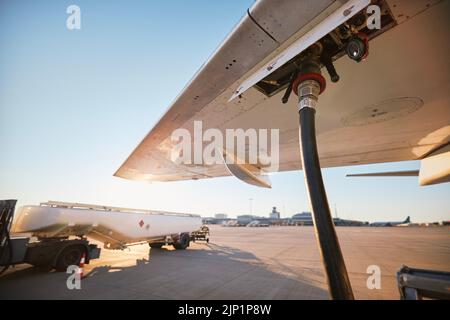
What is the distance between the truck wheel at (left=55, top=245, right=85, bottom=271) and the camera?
22.8ft

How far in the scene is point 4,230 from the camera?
19.6 feet

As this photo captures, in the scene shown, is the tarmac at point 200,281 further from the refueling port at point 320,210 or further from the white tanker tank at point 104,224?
the refueling port at point 320,210

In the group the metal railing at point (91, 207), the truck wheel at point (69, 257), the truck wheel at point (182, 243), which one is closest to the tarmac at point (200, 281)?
the truck wheel at point (69, 257)

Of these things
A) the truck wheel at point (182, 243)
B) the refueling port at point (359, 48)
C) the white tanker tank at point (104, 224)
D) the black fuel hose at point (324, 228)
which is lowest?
the truck wheel at point (182, 243)

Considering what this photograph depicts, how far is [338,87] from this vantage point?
3.24 metres

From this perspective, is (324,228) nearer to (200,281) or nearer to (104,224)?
(200,281)

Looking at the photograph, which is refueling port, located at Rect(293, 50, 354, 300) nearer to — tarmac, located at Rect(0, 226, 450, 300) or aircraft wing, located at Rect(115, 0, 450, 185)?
aircraft wing, located at Rect(115, 0, 450, 185)

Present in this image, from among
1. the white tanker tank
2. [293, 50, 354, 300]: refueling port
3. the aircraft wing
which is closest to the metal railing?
the white tanker tank

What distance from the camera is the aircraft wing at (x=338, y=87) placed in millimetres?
2015

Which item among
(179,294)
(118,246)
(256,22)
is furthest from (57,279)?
(256,22)

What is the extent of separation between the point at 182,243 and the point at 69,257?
19.3 ft

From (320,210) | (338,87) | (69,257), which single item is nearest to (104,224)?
(69,257)

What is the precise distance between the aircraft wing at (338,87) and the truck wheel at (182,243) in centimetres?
757

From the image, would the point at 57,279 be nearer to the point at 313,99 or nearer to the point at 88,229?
the point at 88,229
